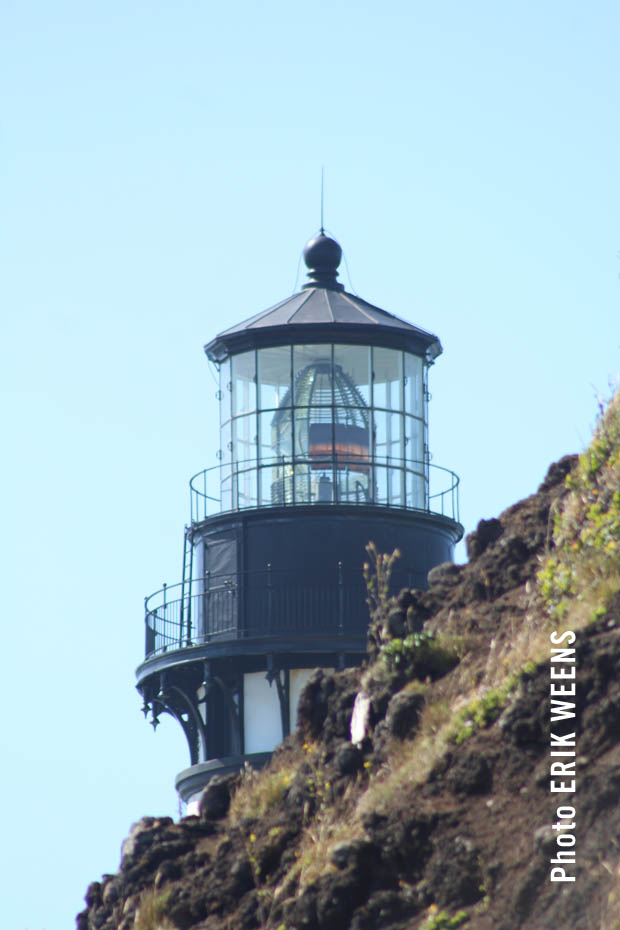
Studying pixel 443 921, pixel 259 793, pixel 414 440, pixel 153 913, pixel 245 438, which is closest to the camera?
pixel 443 921

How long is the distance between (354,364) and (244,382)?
1.65 meters

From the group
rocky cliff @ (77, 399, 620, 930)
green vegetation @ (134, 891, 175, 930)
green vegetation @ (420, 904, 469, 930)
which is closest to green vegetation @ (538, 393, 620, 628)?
rocky cliff @ (77, 399, 620, 930)

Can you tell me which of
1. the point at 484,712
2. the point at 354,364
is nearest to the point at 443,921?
the point at 484,712

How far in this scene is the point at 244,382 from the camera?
81.9 ft

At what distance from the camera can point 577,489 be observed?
38.3 ft

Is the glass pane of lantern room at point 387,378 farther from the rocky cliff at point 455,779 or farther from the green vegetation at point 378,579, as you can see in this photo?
the rocky cliff at point 455,779

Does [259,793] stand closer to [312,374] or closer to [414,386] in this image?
[312,374]

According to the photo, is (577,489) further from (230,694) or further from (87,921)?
(230,694)

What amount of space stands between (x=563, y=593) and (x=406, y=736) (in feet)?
4.48

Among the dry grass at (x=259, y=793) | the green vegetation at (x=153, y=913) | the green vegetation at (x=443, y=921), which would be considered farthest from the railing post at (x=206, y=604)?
the green vegetation at (x=443, y=921)

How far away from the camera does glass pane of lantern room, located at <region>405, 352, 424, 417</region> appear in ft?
81.8

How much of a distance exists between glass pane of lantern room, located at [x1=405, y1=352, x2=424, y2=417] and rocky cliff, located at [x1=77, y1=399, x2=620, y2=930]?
1232cm

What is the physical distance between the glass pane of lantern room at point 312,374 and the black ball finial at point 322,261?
6.34 feet

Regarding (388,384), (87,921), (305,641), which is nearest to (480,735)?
(87,921)
